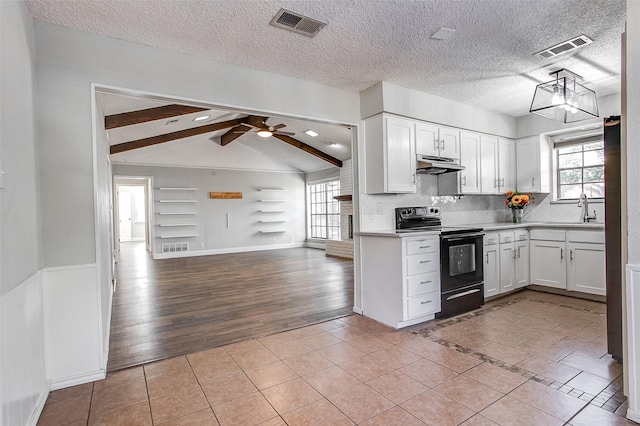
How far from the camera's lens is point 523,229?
466 centimetres

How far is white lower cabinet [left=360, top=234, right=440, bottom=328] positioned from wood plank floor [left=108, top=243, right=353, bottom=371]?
1.88 feet

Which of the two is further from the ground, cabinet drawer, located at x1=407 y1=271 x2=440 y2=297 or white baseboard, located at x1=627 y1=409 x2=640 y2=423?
cabinet drawer, located at x1=407 y1=271 x2=440 y2=297

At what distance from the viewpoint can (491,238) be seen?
4.22 m

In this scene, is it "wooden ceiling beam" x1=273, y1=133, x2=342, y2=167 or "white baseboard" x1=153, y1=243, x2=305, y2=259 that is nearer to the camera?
"wooden ceiling beam" x1=273, y1=133, x2=342, y2=167

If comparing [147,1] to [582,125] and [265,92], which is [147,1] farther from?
[582,125]

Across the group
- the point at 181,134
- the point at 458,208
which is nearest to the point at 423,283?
the point at 458,208

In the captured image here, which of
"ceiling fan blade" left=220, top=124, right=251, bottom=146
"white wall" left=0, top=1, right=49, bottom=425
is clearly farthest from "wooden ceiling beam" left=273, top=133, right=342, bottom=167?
"white wall" left=0, top=1, right=49, bottom=425

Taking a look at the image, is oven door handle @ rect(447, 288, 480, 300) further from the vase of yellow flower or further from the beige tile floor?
the vase of yellow flower

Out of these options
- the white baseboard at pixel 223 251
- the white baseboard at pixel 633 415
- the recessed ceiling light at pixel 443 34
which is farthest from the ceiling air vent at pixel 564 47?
the white baseboard at pixel 223 251

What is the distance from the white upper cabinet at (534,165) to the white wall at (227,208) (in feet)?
24.3

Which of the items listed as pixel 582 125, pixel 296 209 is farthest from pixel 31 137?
pixel 296 209

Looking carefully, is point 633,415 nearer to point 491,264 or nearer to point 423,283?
point 423,283

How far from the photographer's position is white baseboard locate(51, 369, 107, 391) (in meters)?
2.31

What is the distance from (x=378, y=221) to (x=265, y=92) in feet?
6.38
